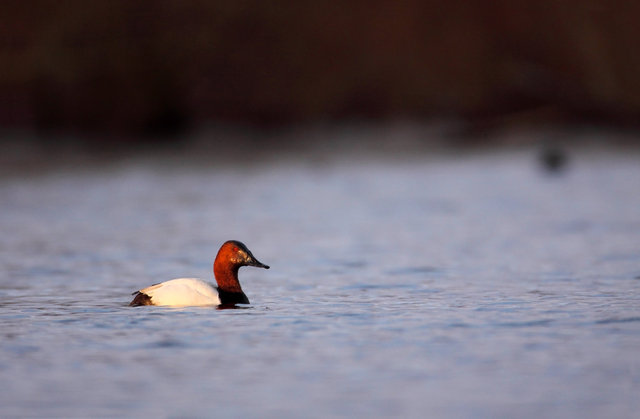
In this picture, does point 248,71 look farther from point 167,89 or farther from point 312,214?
point 312,214

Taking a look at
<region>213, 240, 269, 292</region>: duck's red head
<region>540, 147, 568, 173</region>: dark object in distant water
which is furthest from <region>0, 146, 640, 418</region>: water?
<region>540, 147, 568, 173</region>: dark object in distant water

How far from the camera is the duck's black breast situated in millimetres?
10805

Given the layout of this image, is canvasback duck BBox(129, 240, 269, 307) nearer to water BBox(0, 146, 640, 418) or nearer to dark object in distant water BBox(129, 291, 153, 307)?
dark object in distant water BBox(129, 291, 153, 307)

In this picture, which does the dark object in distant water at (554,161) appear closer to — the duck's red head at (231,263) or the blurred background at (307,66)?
the blurred background at (307,66)

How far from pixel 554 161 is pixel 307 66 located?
35.0ft

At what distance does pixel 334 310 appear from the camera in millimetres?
10641

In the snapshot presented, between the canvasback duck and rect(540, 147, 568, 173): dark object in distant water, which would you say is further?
rect(540, 147, 568, 173): dark object in distant water

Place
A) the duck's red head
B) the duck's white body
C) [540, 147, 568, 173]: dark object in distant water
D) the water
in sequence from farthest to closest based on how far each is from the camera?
[540, 147, 568, 173]: dark object in distant water → the duck's red head → the duck's white body → the water

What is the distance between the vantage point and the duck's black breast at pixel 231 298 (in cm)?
1080

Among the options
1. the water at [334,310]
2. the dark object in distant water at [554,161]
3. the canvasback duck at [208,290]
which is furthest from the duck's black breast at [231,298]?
the dark object in distant water at [554,161]

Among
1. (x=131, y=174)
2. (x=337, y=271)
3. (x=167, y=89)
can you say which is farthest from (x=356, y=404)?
(x=167, y=89)

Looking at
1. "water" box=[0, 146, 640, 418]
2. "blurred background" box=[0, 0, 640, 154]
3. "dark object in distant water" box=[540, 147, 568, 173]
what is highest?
"blurred background" box=[0, 0, 640, 154]

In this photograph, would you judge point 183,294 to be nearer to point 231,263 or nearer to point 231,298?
point 231,298

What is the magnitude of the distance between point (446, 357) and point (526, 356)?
56 cm
